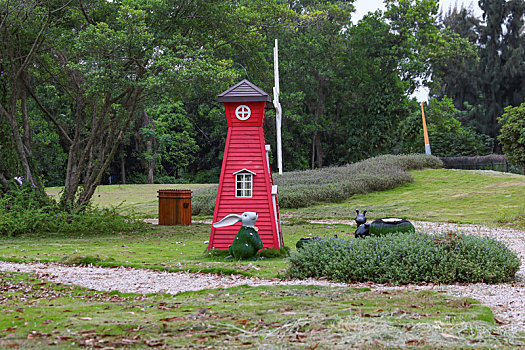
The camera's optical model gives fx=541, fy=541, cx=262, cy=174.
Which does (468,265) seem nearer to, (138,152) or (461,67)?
(138,152)

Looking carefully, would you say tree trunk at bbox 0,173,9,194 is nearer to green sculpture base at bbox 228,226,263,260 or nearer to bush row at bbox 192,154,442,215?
bush row at bbox 192,154,442,215

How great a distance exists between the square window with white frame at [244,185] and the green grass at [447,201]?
887 cm

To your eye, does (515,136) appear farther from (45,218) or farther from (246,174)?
(45,218)

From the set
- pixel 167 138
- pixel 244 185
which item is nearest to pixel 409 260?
pixel 244 185

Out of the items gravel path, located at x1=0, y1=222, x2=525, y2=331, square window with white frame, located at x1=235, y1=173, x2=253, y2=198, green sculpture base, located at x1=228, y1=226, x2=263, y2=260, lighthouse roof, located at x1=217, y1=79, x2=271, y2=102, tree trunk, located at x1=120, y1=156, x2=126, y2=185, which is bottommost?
gravel path, located at x1=0, y1=222, x2=525, y2=331

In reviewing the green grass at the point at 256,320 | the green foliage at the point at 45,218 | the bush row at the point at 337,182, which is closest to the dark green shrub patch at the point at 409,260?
the green grass at the point at 256,320

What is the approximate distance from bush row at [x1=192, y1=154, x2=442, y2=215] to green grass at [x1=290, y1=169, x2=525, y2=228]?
52 cm

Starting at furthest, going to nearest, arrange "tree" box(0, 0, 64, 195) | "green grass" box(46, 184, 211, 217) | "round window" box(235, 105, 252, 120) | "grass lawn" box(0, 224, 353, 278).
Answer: "green grass" box(46, 184, 211, 217) → "tree" box(0, 0, 64, 195) → "round window" box(235, 105, 252, 120) → "grass lawn" box(0, 224, 353, 278)

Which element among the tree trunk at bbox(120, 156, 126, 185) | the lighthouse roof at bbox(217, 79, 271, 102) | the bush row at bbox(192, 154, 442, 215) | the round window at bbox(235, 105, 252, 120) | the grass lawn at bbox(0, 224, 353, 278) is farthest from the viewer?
the tree trunk at bbox(120, 156, 126, 185)

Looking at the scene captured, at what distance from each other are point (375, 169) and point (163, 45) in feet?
46.9

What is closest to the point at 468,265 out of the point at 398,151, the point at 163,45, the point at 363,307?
the point at 363,307

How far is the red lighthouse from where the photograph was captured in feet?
36.7

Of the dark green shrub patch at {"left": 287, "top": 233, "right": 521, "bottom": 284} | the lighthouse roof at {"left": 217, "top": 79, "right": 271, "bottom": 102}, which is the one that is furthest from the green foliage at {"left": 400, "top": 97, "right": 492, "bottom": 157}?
the dark green shrub patch at {"left": 287, "top": 233, "right": 521, "bottom": 284}

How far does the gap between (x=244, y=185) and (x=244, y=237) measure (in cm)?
121
